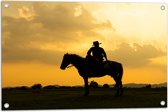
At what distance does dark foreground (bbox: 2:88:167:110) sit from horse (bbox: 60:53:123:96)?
0.15ft

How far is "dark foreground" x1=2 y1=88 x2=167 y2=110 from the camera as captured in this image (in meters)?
2.71

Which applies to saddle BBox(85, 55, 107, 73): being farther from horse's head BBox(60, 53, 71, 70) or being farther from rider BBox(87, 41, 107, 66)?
horse's head BBox(60, 53, 71, 70)

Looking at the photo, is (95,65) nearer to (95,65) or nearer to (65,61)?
(95,65)

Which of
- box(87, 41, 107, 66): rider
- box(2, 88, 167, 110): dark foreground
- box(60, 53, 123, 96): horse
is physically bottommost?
box(2, 88, 167, 110): dark foreground

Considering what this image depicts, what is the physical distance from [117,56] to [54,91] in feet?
1.28

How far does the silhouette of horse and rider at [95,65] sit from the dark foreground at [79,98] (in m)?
0.05

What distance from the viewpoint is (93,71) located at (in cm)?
282

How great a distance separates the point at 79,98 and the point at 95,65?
0.21 metres

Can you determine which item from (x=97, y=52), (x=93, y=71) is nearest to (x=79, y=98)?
(x=93, y=71)

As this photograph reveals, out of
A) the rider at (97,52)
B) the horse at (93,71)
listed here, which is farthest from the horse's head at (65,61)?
the rider at (97,52)

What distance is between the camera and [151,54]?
110 inches

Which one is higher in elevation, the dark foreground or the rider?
the rider

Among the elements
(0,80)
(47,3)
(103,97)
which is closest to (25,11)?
(47,3)

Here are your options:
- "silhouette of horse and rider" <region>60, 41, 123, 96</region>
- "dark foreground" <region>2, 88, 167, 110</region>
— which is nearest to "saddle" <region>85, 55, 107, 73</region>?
"silhouette of horse and rider" <region>60, 41, 123, 96</region>
